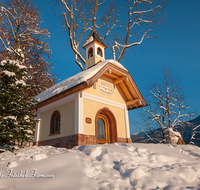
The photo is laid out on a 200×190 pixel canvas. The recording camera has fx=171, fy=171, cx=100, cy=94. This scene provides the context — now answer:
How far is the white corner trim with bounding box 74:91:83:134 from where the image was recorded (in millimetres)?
8557

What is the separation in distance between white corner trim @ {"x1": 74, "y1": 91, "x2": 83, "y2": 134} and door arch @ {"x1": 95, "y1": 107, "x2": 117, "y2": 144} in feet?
5.87

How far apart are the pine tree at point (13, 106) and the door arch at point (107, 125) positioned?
177 inches

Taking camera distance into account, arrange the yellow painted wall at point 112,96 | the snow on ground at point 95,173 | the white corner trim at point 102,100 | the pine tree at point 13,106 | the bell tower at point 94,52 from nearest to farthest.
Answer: the snow on ground at point 95,173 < the pine tree at point 13,106 < the white corner trim at point 102,100 < the yellow painted wall at point 112,96 < the bell tower at point 94,52

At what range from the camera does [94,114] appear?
31.6 feet

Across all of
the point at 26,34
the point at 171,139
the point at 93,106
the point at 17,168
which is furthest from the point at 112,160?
the point at 26,34

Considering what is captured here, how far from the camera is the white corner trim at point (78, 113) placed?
28.1 ft

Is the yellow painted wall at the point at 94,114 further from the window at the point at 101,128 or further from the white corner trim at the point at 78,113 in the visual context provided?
the window at the point at 101,128

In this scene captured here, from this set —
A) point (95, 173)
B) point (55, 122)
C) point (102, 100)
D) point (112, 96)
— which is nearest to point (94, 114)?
point (102, 100)

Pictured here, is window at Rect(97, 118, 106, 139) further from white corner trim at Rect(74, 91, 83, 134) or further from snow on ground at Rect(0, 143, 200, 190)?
snow on ground at Rect(0, 143, 200, 190)

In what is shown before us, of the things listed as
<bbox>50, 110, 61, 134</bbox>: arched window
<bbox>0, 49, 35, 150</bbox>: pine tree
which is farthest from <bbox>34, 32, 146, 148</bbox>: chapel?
<bbox>0, 49, 35, 150</bbox>: pine tree

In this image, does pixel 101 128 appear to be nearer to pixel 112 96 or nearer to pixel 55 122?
pixel 112 96

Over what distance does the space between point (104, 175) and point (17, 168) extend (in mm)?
2101

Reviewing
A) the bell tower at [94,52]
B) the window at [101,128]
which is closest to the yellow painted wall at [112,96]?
the window at [101,128]

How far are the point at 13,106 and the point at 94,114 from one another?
14.1 feet
